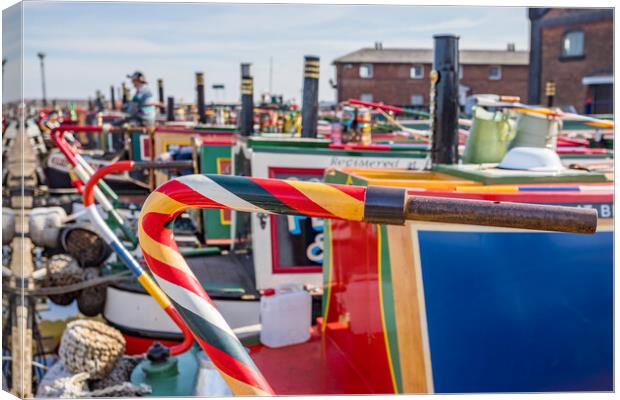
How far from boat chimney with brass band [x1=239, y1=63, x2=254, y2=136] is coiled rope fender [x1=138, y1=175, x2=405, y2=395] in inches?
260

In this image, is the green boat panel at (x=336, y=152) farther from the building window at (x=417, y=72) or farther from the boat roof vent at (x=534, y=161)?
the building window at (x=417, y=72)

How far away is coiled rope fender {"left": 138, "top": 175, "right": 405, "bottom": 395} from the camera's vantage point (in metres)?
1.36

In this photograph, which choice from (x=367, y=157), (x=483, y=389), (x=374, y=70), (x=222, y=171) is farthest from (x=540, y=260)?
(x=374, y=70)

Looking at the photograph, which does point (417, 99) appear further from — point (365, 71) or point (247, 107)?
point (247, 107)

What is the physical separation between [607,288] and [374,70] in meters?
34.5

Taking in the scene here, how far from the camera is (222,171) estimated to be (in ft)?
28.9

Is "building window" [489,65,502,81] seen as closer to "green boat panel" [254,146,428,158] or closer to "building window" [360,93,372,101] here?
"building window" [360,93,372,101]

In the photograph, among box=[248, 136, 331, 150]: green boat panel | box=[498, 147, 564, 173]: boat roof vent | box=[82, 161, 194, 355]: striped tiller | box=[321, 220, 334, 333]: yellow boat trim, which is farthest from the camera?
box=[248, 136, 331, 150]: green boat panel

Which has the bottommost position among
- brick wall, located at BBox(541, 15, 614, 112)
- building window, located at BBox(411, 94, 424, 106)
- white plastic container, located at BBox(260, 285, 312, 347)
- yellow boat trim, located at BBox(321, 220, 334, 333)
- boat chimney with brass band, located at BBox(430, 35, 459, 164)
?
white plastic container, located at BBox(260, 285, 312, 347)

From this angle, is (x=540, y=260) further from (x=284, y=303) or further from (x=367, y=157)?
(x=367, y=157)

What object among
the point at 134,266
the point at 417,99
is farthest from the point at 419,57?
the point at 134,266

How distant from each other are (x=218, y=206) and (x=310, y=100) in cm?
644

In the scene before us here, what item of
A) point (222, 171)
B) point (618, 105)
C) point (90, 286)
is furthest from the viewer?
point (222, 171)

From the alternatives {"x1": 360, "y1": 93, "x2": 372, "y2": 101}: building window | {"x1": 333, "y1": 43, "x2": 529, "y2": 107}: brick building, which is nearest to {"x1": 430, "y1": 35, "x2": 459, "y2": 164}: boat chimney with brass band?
{"x1": 333, "y1": 43, "x2": 529, "y2": 107}: brick building
